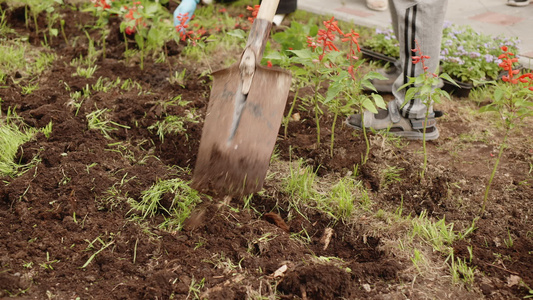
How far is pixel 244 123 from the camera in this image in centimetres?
206

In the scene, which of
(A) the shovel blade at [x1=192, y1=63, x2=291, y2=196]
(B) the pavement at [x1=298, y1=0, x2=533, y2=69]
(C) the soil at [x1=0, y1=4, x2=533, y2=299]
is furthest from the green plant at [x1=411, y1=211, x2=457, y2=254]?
(B) the pavement at [x1=298, y1=0, x2=533, y2=69]

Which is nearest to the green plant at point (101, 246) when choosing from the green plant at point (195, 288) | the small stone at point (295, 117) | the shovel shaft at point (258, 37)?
the green plant at point (195, 288)

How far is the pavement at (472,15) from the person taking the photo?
13.9 ft

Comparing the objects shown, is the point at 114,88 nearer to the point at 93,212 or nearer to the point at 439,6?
the point at 93,212

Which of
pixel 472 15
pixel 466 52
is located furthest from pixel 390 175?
pixel 472 15

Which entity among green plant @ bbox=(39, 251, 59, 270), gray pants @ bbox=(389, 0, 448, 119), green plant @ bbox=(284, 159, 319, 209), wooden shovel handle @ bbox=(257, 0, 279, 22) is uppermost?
wooden shovel handle @ bbox=(257, 0, 279, 22)

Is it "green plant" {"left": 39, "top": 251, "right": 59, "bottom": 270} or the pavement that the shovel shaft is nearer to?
"green plant" {"left": 39, "top": 251, "right": 59, "bottom": 270}

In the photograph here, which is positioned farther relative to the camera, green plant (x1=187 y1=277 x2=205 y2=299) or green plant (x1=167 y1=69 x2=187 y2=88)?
green plant (x1=167 y1=69 x2=187 y2=88)

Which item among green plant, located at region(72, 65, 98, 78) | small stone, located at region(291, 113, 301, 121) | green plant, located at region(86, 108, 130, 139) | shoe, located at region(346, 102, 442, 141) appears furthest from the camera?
green plant, located at region(72, 65, 98, 78)

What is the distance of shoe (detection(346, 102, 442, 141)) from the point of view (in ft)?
9.05

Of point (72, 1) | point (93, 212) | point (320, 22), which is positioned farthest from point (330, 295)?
point (72, 1)

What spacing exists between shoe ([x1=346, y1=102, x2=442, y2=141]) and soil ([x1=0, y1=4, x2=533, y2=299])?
0.06 meters

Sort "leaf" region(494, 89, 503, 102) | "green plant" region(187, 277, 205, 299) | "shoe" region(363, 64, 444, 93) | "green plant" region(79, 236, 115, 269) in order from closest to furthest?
"green plant" region(187, 277, 205, 299), "green plant" region(79, 236, 115, 269), "leaf" region(494, 89, 503, 102), "shoe" region(363, 64, 444, 93)

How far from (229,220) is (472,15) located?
3.62m
